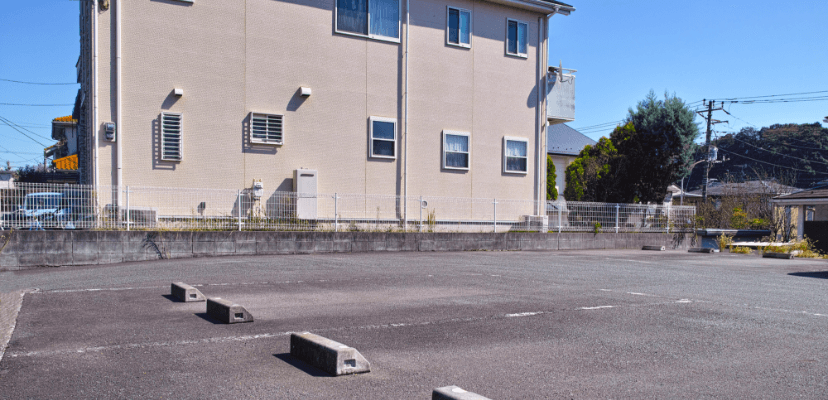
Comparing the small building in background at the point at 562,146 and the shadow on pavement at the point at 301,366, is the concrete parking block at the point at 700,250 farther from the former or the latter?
the small building in background at the point at 562,146

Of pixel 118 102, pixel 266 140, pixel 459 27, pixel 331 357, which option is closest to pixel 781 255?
pixel 459 27

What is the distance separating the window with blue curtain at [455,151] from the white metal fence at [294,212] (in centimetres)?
116

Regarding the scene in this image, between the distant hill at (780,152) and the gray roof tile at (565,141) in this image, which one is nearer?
the gray roof tile at (565,141)

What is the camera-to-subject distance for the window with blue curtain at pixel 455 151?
53.0 ft

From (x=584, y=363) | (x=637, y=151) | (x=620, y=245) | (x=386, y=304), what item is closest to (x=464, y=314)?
(x=386, y=304)

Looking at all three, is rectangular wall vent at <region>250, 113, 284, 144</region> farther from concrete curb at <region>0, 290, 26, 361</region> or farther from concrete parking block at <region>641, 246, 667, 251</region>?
concrete parking block at <region>641, 246, 667, 251</region>

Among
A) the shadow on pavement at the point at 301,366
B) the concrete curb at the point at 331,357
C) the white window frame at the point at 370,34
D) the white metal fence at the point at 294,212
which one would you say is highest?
the white window frame at the point at 370,34

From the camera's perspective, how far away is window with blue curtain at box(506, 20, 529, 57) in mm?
17109

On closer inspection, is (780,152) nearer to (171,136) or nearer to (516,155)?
(516,155)

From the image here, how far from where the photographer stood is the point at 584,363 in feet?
12.4

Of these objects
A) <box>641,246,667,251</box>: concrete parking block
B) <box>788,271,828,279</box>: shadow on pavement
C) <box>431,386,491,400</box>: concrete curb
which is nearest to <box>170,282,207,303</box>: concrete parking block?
<box>431,386,491,400</box>: concrete curb

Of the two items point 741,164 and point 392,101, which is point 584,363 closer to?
point 392,101

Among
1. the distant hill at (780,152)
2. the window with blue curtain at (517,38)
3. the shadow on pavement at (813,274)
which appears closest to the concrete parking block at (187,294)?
the shadow on pavement at (813,274)

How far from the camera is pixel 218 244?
38.3ft
